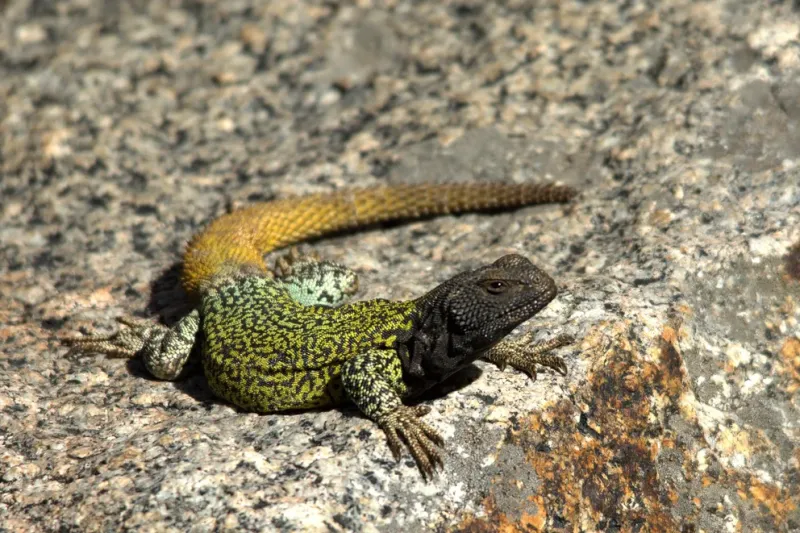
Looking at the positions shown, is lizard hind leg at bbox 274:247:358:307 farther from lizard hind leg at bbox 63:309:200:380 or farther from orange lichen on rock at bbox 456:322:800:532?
orange lichen on rock at bbox 456:322:800:532

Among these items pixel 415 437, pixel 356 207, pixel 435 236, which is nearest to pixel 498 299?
pixel 415 437

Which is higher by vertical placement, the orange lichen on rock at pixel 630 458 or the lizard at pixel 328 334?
the lizard at pixel 328 334

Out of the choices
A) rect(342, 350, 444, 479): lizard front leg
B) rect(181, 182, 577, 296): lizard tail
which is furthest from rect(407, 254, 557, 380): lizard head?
rect(181, 182, 577, 296): lizard tail

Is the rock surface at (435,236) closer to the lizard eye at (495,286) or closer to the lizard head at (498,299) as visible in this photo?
the lizard head at (498,299)

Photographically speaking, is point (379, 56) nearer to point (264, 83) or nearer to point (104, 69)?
point (264, 83)

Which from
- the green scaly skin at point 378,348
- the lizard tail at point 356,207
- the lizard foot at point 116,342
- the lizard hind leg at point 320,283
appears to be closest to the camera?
the green scaly skin at point 378,348

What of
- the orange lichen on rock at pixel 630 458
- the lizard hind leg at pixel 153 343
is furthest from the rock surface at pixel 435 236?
the lizard hind leg at pixel 153 343
